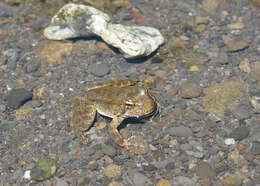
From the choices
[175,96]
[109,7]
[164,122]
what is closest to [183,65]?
[175,96]

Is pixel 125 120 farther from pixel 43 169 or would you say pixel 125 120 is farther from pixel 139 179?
pixel 43 169

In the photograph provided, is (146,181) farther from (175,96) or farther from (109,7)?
(109,7)

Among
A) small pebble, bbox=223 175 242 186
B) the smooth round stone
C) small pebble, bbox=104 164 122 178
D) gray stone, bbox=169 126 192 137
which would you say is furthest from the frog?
small pebble, bbox=223 175 242 186

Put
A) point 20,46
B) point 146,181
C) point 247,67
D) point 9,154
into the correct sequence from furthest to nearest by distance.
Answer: point 20,46
point 247,67
point 9,154
point 146,181

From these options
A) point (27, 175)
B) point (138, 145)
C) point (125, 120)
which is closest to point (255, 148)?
point (138, 145)

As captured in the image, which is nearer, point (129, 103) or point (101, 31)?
point (129, 103)
